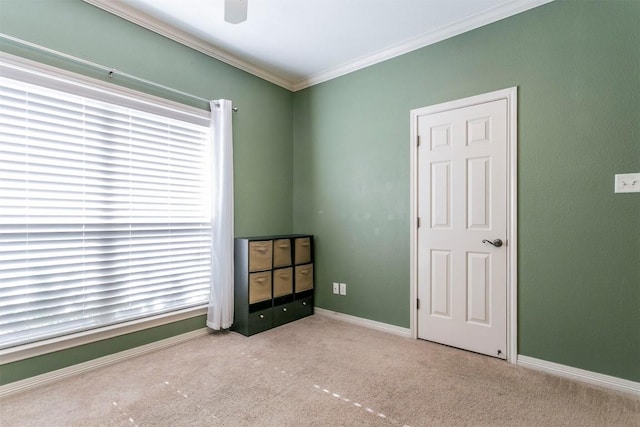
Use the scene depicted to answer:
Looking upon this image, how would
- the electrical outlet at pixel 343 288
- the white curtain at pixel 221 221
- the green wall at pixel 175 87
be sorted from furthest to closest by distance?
the electrical outlet at pixel 343 288 < the white curtain at pixel 221 221 < the green wall at pixel 175 87

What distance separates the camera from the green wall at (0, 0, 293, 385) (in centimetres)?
208

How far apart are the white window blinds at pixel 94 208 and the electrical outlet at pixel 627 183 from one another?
3.09m

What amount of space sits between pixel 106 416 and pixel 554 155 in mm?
3231

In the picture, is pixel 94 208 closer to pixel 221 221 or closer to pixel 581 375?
pixel 221 221

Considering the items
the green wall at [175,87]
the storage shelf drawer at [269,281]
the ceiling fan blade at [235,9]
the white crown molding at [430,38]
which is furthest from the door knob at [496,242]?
the ceiling fan blade at [235,9]

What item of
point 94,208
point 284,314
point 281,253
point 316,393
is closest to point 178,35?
point 94,208

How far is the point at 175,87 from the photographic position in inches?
109

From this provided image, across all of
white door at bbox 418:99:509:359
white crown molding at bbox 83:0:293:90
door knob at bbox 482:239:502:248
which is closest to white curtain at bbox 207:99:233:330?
white crown molding at bbox 83:0:293:90

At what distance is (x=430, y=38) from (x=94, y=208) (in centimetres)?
301

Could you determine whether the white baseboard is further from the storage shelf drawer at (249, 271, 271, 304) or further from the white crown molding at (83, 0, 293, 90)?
the white crown molding at (83, 0, 293, 90)

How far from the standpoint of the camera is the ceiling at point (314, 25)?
2.40 m

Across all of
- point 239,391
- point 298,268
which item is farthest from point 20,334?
point 298,268

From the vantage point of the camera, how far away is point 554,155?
225 centimetres

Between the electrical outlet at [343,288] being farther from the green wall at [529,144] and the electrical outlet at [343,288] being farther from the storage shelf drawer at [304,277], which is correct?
the storage shelf drawer at [304,277]
